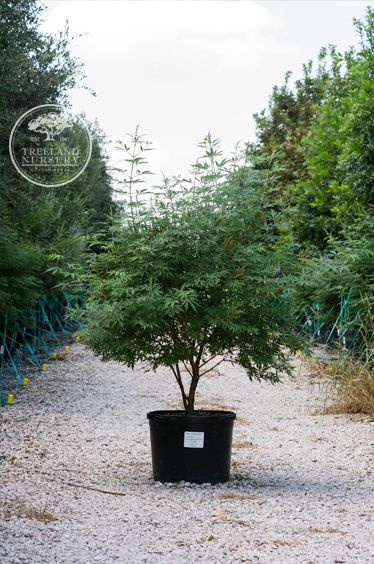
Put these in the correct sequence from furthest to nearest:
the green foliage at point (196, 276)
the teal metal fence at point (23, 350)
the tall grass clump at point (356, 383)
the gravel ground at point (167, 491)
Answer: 1. the teal metal fence at point (23, 350)
2. the tall grass clump at point (356, 383)
3. the green foliage at point (196, 276)
4. the gravel ground at point (167, 491)

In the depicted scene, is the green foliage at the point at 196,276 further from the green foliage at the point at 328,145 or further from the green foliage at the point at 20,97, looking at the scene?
the green foliage at the point at 20,97

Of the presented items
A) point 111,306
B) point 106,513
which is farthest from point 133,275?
point 106,513

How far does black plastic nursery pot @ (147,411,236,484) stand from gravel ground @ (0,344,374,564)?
99 millimetres

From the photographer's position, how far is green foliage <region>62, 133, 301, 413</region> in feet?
11.9

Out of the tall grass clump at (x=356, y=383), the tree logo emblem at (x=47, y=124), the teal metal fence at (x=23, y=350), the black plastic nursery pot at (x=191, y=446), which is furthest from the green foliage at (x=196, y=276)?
the tree logo emblem at (x=47, y=124)

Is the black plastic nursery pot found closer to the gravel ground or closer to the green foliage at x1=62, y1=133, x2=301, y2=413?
the gravel ground

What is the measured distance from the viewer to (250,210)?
12.8 feet

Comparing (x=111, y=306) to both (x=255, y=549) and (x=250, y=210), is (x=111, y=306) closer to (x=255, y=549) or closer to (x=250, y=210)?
(x=250, y=210)

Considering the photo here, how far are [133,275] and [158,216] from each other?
0.47m

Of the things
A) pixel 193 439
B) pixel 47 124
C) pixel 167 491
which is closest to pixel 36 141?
pixel 47 124

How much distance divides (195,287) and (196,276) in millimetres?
224

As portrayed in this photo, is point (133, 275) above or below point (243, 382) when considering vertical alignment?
above

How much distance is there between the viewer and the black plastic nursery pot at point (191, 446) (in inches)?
150

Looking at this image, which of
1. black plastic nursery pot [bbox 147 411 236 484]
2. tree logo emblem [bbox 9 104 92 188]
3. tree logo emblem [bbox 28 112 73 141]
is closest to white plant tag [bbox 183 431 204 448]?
black plastic nursery pot [bbox 147 411 236 484]
